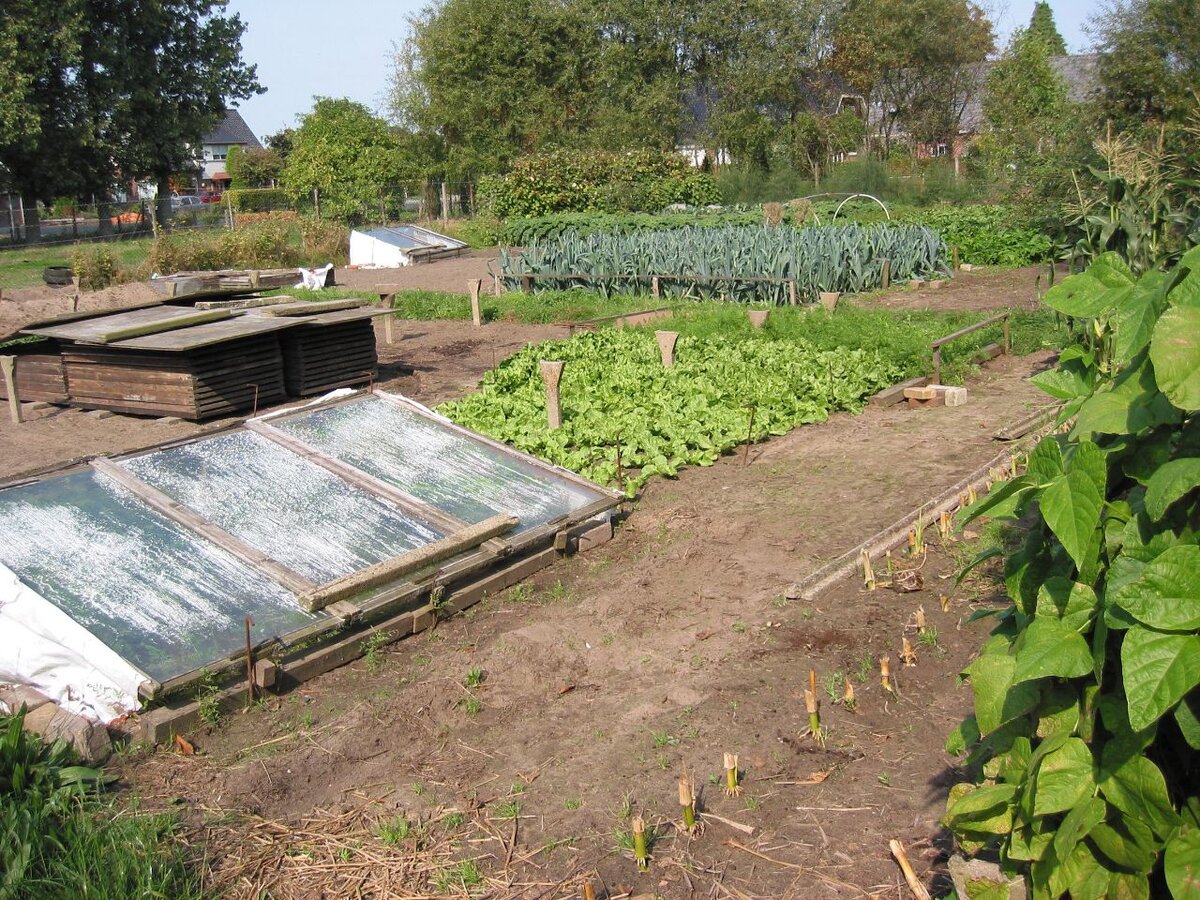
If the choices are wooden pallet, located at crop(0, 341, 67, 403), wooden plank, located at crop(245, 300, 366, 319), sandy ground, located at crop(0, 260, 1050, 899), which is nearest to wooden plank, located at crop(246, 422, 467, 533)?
sandy ground, located at crop(0, 260, 1050, 899)

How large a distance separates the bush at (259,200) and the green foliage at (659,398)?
1251 inches

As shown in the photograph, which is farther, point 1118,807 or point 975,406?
point 975,406

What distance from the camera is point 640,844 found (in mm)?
3732

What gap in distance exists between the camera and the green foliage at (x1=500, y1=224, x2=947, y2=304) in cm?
1759

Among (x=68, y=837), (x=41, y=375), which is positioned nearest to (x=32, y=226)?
(x=41, y=375)

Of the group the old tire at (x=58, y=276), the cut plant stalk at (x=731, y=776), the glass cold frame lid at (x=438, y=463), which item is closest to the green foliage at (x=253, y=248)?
the old tire at (x=58, y=276)

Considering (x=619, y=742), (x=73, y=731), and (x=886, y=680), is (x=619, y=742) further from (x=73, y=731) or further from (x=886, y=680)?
(x=73, y=731)

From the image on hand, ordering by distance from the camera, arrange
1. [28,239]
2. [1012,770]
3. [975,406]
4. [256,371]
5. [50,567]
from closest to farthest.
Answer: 1. [1012,770]
2. [50,567]
3. [975,406]
4. [256,371]
5. [28,239]

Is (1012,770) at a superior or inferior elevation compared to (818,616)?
superior

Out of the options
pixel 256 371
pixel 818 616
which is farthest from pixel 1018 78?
pixel 818 616

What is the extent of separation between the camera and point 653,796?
13.8 ft

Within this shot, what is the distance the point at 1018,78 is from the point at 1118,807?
125 feet

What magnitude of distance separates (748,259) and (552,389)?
937 centimetres

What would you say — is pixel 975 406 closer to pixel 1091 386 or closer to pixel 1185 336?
pixel 1091 386
